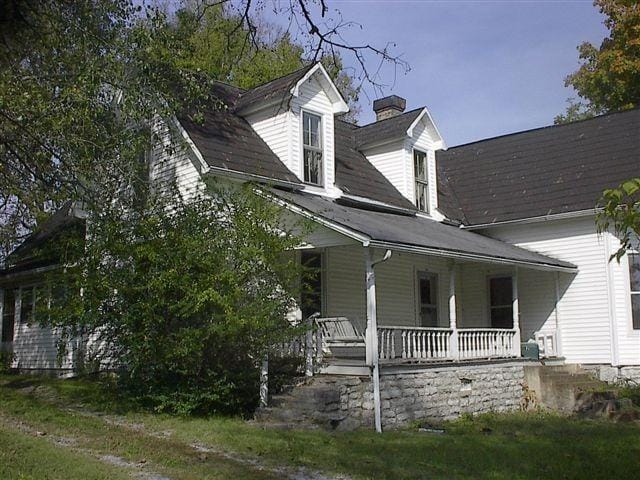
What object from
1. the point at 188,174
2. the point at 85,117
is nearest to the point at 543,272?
the point at 188,174

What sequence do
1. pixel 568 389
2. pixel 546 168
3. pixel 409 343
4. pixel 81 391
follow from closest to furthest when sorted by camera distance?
pixel 409 343 < pixel 81 391 < pixel 568 389 < pixel 546 168

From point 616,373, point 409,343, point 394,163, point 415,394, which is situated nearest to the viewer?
point 415,394

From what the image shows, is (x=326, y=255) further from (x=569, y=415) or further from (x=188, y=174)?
(x=569, y=415)

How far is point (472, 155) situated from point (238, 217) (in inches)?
490

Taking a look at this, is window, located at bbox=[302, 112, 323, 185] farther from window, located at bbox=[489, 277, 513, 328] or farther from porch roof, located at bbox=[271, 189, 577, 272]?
window, located at bbox=[489, 277, 513, 328]

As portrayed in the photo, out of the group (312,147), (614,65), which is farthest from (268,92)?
(614,65)

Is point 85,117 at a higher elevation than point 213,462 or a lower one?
higher

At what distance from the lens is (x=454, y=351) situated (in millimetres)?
15102

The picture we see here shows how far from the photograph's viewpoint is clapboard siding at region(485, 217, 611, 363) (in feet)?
58.5

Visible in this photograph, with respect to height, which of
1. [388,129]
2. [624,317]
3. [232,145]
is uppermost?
[388,129]

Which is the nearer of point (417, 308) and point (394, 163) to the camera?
point (417, 308)

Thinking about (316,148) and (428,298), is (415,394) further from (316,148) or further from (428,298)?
(316,148)

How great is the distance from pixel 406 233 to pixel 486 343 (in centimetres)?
374

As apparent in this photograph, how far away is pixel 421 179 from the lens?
20.0m
